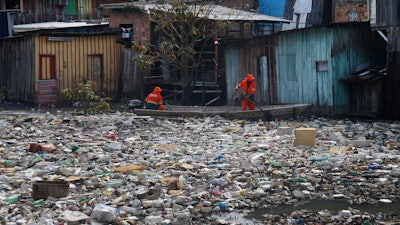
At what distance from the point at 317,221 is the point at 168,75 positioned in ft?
56.5

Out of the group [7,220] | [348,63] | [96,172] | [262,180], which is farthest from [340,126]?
[7,220]

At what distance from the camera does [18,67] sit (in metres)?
25.5

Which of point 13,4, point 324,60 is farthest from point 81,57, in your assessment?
point 324,60

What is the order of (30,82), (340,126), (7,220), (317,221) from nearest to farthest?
(7,220)
(317,221)
(340,126)
(30,82)

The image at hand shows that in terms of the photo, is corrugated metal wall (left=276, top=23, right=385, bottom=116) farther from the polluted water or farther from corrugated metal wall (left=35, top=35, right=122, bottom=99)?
corrugated metal wall (left=35, top=35, right=122, bottom=99)

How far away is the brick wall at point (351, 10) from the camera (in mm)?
26828

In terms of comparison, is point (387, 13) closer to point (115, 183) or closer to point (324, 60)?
point (324, 60)

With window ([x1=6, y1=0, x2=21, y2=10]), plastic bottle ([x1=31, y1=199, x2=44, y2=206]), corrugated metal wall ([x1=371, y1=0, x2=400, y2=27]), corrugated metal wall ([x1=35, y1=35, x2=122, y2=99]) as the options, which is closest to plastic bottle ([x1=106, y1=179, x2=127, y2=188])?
plastic bottle ([x1=31, y1=199, x2=44, y2=206])

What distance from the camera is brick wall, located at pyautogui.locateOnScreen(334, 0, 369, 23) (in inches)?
1056

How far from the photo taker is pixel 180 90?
25438 millimetres

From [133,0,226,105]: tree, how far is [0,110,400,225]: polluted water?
560 cm

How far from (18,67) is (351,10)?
12214 mm

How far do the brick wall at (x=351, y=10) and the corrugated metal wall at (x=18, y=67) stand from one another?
1125cm

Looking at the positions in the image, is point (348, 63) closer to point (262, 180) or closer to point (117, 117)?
point (117, 117)
